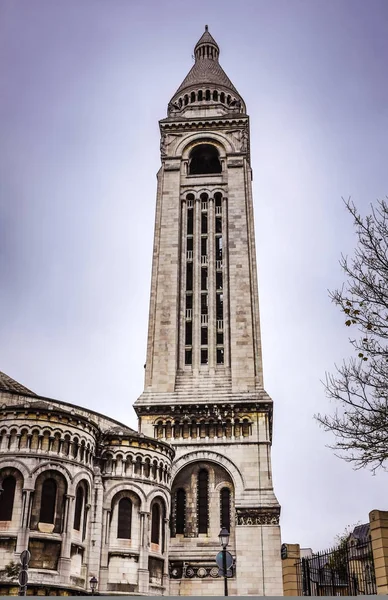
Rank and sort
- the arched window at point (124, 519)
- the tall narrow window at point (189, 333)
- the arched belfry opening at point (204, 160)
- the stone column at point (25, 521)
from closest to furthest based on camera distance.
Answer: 1. the stone column at point (25, 521)
2. the arched window at point (124, 519)
3. the tall narrow window at point (189, 333)
4. the arched belfry opening at point (204, 160)

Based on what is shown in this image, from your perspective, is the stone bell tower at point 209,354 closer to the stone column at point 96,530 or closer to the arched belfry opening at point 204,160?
the arched belfry opening at point 204,160

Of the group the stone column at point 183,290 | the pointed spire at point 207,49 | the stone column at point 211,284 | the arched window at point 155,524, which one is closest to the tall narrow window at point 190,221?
the stone column at point 183,290

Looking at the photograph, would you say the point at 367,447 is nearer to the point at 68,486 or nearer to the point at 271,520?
the point at 68,486

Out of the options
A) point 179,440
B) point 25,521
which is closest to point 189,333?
point 179,440

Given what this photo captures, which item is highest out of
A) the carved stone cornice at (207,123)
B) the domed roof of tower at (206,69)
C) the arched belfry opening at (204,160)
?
the domed roof of tower at (206,69)

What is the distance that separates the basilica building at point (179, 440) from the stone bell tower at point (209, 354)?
9cm

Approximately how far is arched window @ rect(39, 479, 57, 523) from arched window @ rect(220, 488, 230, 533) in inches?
530

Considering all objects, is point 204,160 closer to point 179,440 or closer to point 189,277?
point 189,277

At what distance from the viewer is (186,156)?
58.4 metres

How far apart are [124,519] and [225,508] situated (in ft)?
27.3

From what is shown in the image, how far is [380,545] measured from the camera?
18.0 metres

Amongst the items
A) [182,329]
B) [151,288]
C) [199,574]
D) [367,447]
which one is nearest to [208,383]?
[182,329]

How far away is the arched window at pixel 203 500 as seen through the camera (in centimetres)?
4303

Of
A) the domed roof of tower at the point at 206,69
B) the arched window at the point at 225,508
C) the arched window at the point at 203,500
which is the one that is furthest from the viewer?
the domed roof of tower at the point at 206,69
